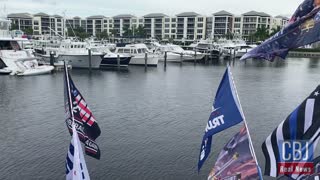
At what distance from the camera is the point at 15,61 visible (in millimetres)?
54562

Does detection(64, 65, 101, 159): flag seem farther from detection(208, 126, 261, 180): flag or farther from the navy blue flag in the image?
detection(208, 126, 261, 180): flag

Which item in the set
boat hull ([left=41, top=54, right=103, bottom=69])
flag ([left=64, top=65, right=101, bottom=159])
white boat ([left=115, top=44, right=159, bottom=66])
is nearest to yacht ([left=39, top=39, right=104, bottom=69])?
boat hull ([left=41, top=54, right=103, bottom=69])

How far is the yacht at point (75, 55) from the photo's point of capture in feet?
211

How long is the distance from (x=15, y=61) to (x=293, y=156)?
5162cm

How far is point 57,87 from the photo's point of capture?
44781 millimetres

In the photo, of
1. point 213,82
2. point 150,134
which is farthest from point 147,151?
Answer: point 213,82

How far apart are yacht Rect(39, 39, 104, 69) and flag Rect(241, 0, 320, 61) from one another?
54891 millimetres

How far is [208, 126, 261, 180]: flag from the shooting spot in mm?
9781

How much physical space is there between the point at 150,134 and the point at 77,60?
4312 centimetres

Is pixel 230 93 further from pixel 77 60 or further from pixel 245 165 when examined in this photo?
pixel 77 60

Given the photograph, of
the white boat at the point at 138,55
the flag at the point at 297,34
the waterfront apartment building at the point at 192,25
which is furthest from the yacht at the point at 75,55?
the waterfront apartment building at the point at 192,25

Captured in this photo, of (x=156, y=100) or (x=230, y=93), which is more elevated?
(x=230, y=93)

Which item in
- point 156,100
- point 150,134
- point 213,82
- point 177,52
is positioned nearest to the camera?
point 150,134

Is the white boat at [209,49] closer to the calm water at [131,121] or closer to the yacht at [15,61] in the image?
the calm water at [131,121]
